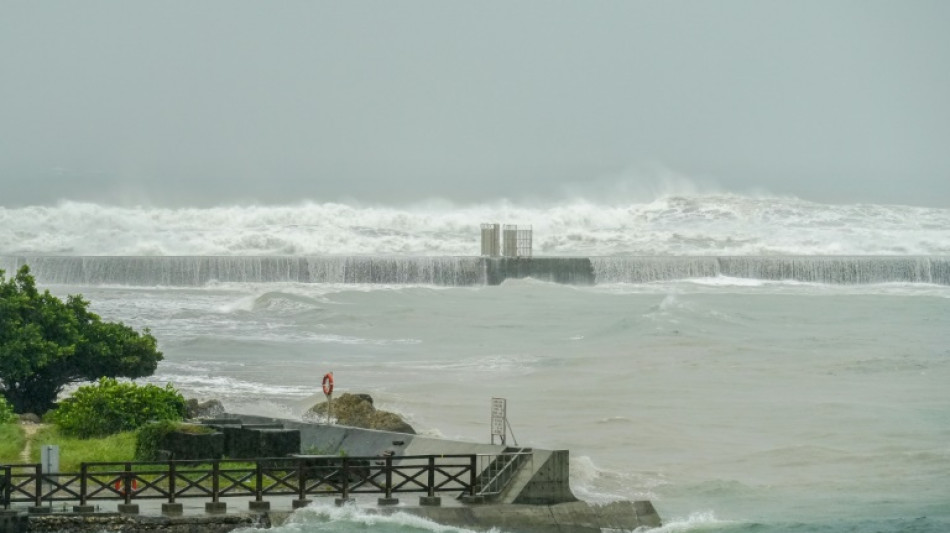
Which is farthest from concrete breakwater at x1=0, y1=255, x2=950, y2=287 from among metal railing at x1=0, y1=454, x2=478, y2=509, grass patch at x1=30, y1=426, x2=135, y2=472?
metal railing at x1=0, y1=454, x2=478, y2=509

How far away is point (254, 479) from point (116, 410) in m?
3.94

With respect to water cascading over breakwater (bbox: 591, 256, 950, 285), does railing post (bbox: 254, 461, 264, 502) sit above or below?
below

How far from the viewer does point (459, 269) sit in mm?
90062

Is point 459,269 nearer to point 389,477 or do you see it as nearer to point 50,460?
point 389,477

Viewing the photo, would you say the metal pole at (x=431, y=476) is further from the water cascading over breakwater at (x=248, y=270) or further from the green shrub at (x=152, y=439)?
the water cascading over breakwater at (x=248, y=270)

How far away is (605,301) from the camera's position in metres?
80.8

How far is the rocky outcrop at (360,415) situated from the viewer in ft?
98.2

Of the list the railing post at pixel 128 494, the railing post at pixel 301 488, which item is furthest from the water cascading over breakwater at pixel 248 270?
the railing post at pixel 128 494

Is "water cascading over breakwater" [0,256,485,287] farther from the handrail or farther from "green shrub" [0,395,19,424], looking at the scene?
the handrail

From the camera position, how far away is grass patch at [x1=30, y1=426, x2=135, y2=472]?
2400cm

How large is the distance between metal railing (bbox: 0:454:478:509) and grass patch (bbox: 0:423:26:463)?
3.86 feet

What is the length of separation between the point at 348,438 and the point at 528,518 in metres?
4.76

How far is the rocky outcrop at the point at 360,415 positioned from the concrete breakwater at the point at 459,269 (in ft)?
186

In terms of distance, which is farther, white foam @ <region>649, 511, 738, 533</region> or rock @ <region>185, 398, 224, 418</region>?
rock @ <region>185, 398, 224, 418</region>
